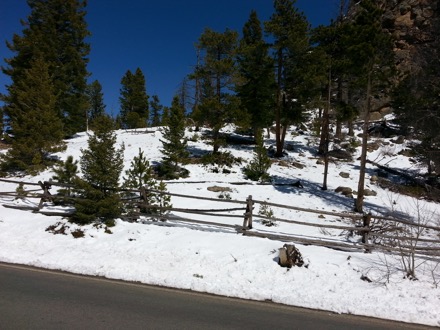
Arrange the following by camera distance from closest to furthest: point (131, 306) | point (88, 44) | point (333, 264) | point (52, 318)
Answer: point (52, 318) → point (131, 306) → point (333, 264) → point (88, 44)

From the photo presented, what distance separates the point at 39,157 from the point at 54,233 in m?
11.1

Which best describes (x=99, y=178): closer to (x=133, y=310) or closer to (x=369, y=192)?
(x=133, y=310)

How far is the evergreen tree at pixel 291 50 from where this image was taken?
22.0m

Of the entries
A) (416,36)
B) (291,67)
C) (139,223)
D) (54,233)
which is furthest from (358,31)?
(54,233)

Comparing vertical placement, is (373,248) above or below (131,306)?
above

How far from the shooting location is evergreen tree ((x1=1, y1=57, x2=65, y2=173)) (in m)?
17.6

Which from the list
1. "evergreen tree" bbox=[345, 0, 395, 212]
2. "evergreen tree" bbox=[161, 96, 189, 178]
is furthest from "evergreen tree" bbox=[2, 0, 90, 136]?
"evergreen tree" bbox=[345, 0, 395, 212]

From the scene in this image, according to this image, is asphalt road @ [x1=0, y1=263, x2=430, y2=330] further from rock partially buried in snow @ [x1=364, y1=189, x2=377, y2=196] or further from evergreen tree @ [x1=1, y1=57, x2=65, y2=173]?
rock partially buried in snow @ [x1=364, y1=189, x2=377, y2=196]

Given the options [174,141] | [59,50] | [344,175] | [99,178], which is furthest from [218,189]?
[59,50]

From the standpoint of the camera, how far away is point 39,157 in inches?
706

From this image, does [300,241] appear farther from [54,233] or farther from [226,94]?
[226,94]

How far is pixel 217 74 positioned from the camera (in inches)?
843

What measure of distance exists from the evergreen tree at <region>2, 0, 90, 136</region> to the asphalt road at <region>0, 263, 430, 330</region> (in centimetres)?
2015

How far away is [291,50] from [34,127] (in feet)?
66.5
